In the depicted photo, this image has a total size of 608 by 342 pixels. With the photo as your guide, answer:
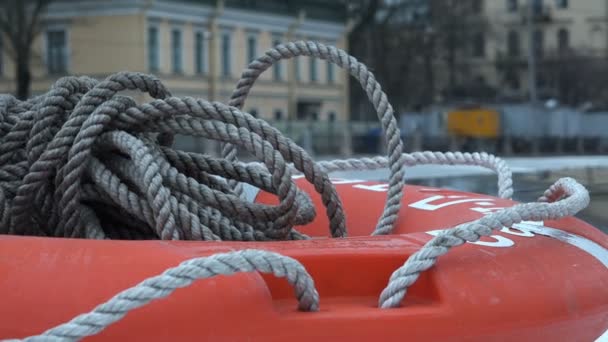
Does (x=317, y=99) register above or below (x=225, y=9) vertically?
below

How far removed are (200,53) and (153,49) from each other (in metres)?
1.41

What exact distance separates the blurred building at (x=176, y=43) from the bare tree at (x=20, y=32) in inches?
60.0

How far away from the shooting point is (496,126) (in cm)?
2366

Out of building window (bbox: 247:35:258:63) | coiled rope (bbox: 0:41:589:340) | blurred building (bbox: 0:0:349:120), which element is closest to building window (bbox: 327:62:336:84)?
blurred building (bbox: 0:0:349:120)

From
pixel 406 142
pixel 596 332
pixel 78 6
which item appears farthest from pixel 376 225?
pixel 78 6

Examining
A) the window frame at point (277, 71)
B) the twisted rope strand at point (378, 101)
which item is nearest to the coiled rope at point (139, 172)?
the twisted rope strand at point (378, 101)

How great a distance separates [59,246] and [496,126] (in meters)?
23.1

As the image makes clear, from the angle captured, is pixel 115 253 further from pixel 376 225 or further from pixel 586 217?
pixel 586 217

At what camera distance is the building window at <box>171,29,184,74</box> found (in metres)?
25.0

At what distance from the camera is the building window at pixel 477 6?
118ft

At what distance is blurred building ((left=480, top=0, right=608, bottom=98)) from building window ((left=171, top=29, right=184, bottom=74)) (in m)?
14.7

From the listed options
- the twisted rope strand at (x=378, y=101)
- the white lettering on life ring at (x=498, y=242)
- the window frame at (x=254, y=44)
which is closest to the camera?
the white lettering on life ring at (x=498, y=242)

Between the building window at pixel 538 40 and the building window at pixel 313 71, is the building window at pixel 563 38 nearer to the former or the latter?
the building window at pixel 538 40

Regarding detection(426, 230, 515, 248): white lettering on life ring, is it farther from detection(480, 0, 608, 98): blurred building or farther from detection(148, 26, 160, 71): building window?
detection(480, 0, 608, 98): blurred building
